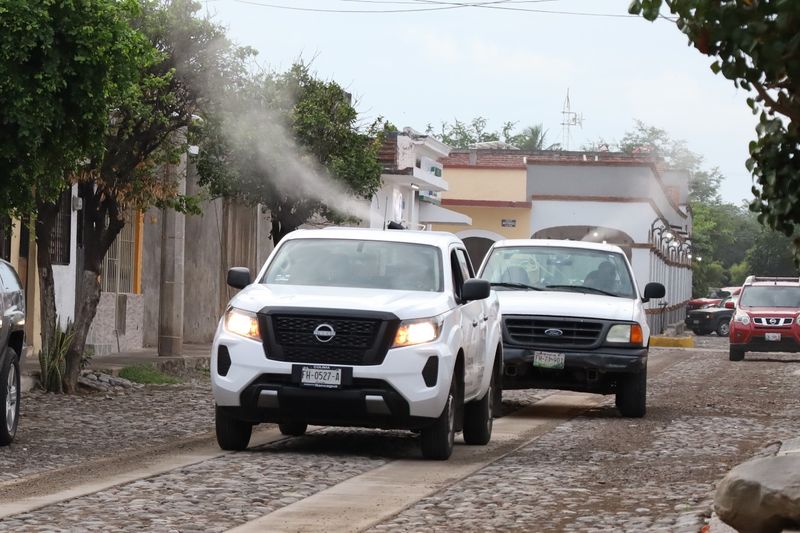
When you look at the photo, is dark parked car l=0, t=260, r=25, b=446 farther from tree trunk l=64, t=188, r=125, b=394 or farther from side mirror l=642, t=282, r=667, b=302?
side mirror l=642, t=282, r=667, b=302

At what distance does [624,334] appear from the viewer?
1767 centimetres

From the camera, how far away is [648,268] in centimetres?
5853

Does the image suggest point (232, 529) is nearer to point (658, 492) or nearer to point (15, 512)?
point (15, 512)

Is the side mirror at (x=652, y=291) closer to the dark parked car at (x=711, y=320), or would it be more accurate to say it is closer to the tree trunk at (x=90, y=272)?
the tree trunk at (x=90, y=272)

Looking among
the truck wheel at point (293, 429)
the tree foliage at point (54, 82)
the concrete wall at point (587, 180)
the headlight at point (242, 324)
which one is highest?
the concrete wall at point (587, 180)

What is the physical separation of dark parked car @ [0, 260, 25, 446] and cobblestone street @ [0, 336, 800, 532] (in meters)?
0.31

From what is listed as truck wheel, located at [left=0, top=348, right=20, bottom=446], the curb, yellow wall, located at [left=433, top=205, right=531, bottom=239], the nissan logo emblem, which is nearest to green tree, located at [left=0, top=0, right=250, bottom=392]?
truck wheel, located at [left=0, top=348, right=20, bottom=446]

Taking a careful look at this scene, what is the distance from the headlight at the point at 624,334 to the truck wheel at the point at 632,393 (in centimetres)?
37

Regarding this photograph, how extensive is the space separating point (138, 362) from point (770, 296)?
60.8 feet

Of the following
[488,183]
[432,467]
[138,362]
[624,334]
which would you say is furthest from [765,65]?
[488,183]

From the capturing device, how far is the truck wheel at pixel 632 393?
17.7 metres

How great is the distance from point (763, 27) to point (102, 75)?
9.47 meters

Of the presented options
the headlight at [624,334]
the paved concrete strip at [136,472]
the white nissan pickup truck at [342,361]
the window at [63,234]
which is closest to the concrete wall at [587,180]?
the window at [63,234]

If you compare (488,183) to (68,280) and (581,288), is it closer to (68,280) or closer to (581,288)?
(68,280)
